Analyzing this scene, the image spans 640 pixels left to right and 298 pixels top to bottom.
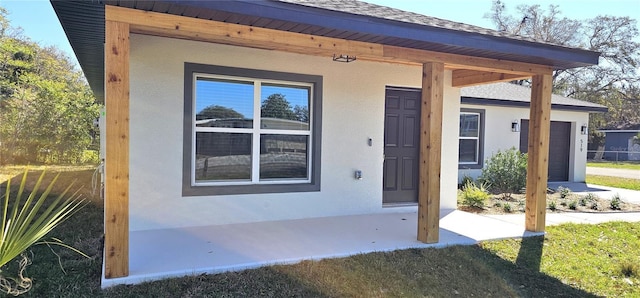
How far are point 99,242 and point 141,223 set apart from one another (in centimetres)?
56

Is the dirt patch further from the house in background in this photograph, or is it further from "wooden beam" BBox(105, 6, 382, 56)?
"wooden beam" BBox(105, 6, 382, 56)

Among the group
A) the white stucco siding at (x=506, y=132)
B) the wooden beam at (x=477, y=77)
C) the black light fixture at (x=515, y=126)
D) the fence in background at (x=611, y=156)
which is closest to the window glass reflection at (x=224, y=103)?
the wooden beam at (x=477, y=77)

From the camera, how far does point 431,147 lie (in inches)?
186

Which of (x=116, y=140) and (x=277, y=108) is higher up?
(x=277, y=108)

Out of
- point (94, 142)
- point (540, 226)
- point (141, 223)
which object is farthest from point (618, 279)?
point (94, 142)

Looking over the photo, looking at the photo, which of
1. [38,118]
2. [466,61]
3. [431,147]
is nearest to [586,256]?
[431,147]

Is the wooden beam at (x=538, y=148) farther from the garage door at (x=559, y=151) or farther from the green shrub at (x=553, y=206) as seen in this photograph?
the garage door at (x=559, y=151)

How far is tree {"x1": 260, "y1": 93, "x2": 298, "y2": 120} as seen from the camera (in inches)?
228

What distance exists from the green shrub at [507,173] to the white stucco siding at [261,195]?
122 inches

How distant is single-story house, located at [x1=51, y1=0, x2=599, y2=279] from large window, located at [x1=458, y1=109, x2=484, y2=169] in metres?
3.62

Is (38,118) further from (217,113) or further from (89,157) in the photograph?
(217,113)

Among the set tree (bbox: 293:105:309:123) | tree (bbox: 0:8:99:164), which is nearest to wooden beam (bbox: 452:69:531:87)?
tree (bbox: 293:105:309:123)

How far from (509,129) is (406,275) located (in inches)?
345

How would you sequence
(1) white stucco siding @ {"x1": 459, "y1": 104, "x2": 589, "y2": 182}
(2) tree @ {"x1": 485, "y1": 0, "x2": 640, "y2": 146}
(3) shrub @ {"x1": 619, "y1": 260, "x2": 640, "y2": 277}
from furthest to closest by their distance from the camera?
(2) tree @ {"x1": 485, "y1": 0, "x2": 640, "y2": 146} < (1) white stucco siding @ {"x1": 459, "y1": 104, "x2": 589, "y2": 182} < (3) shrub @ {"x1": 619, "y1": 260, "x2": 640, "y2": 277}
